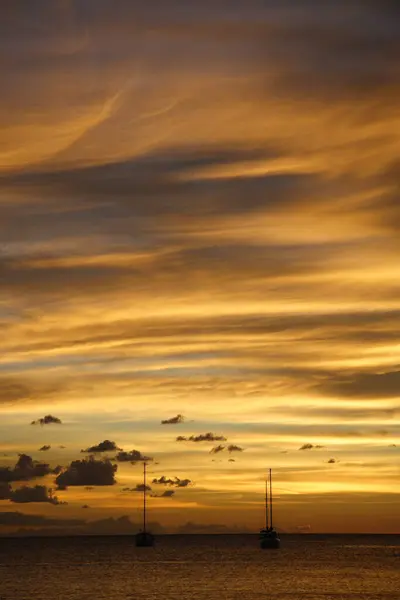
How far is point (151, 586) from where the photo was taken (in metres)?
189

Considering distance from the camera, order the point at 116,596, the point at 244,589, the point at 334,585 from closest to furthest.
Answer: the point at 116,596 → the point at 244,589 → the point at 334,585

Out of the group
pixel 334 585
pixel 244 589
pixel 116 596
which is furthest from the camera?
pixel 334 585

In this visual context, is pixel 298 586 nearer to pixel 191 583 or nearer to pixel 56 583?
pixel 191 583

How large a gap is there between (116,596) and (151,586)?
918 inches

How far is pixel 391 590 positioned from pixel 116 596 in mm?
51169

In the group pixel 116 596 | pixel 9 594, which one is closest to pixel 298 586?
pixel 116 596

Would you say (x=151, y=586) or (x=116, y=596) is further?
(x=151, y=586)

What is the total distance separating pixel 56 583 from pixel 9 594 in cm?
2788

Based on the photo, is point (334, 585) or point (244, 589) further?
point (334, 585)

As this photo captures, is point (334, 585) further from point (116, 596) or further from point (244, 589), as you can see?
point (116, 596)

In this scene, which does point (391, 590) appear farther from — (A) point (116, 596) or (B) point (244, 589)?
(A) point (116, 596)

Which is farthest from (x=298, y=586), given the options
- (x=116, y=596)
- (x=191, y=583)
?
(x=116, y=596)

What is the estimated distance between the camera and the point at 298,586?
19025 cm

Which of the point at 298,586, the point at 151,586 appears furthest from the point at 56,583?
the point at 298,586
